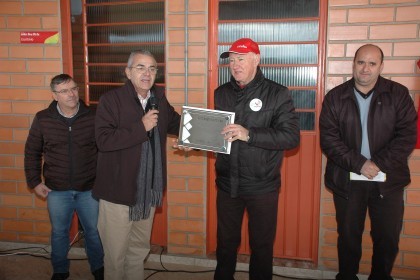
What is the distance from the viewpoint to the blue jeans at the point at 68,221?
301 centimetres

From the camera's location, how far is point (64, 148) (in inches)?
114

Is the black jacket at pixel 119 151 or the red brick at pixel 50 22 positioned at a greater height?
the red brick at pixel 50 22

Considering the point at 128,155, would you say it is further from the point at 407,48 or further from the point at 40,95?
the point at 407,48

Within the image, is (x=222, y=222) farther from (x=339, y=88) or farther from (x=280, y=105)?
(x=339, y=88)

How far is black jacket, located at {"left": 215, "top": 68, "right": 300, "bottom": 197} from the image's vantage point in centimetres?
249

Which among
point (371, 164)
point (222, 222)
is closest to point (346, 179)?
point (371, 164)

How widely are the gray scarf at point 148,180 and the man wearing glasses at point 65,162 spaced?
68 centimetres

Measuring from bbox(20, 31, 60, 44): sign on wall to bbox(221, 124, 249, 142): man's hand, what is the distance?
7.08 feet

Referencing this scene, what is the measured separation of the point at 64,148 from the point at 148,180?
2.85 feet

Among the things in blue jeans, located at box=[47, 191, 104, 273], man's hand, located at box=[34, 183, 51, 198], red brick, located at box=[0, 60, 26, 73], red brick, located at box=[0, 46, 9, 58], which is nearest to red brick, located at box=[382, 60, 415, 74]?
blue jeans, located at box=[47, 191, 104, 273]

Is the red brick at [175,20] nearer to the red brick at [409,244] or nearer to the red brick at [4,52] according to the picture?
the red brick at [4,52]

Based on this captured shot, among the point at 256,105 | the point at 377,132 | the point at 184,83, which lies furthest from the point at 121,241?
the point at 377,132

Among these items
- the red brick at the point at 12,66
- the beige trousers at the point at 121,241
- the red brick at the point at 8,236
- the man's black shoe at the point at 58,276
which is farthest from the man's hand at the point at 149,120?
the red brick at the point at 8,236

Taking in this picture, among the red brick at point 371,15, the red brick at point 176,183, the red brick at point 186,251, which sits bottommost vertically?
the red brick at point 186,251
